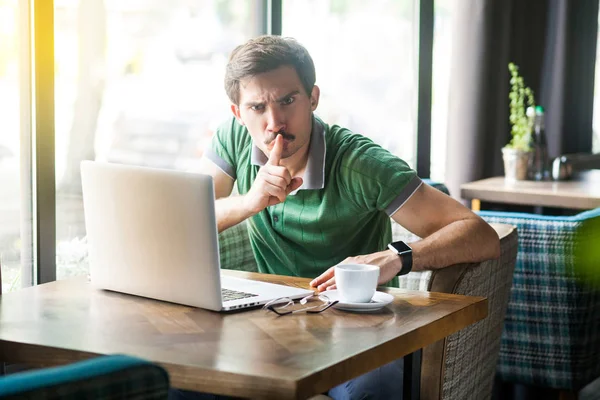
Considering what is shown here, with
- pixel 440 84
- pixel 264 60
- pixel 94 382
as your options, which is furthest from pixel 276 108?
pixel 440 84

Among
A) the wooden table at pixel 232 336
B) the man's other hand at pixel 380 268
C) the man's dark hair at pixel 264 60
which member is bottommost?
the wooden table at pixel 232 336

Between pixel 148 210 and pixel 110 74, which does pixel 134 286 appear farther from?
pixel 110 74

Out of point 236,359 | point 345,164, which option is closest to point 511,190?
point 345,164

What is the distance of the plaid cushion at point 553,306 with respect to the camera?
2.61 metres

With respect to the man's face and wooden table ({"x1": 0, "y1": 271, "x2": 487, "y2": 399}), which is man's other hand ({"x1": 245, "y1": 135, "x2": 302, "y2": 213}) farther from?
wooden table ({"x1": 0, "y1": 271, "x2": 487, "y2": 399})

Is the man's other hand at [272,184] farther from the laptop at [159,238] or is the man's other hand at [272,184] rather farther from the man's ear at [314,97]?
the laptop at [159,238]

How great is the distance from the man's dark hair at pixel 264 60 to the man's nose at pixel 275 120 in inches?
4.2

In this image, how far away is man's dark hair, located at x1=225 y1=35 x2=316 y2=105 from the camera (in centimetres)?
224

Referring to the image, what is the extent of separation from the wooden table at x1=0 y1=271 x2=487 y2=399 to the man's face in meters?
0.61

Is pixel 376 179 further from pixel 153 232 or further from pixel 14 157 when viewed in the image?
pixel 14 157

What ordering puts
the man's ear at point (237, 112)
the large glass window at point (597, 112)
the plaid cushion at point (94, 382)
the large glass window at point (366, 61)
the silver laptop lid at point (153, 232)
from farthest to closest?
1. the large glass window at point (597, 112)
2. the large glass window at point (366, 61)
3. the man's ear at point (237, 112)
4. the silver laptop lid at point (153, 232)
5. the plaid cushion at point (94, 382)

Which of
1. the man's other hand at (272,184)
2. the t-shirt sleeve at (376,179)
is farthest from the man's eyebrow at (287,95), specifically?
the t-shirt sleeve at (376,179)

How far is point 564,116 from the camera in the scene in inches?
202

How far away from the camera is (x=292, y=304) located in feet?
5.66
